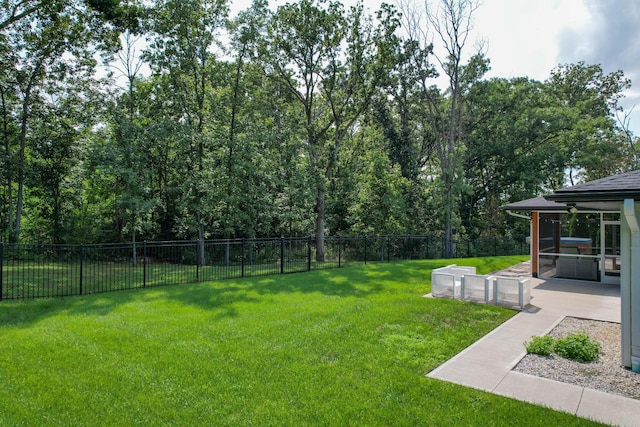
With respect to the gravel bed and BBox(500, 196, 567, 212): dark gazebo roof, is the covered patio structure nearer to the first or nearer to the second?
BBox(500, 196, 567, 212): dark gazebo roof

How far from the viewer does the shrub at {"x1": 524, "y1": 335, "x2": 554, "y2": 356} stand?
5.21 meters

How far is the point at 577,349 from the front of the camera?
513 cm

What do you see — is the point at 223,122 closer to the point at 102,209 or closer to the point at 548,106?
the point at 102,209

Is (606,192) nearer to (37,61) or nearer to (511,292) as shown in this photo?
(511,292)

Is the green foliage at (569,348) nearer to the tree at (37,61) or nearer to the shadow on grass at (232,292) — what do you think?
the shadow on grass at (232,292)

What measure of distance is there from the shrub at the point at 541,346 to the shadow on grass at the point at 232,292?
3864 millimetres

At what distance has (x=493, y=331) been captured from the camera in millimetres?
6250

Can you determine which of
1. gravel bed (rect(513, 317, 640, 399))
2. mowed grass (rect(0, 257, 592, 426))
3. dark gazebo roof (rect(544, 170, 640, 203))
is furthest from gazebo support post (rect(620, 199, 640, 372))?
mowed grass (rect(0, 257, 592, 426))

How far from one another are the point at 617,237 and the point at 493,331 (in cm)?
739

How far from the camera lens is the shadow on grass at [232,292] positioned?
748 cm

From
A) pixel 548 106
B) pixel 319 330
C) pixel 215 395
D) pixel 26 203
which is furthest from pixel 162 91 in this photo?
pixel 548 106

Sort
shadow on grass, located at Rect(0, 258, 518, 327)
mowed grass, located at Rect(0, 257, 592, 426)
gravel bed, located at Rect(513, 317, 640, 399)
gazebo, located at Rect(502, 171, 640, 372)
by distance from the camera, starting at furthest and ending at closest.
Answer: gazebo, located at Rect(502, 171, 640, 372), shadow on grass, located at Rect(0, 258, 518, 327), gravel bed, located at Rect(513, 317, 640, 399), mowed grass, located at Rect(0, 257, 592, 426)

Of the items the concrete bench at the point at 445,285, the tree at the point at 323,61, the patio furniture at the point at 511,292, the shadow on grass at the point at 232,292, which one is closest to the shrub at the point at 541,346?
the patio furniture at the point at 511,292

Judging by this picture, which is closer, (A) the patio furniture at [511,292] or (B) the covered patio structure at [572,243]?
(A) the patio furniture at [511,292]
